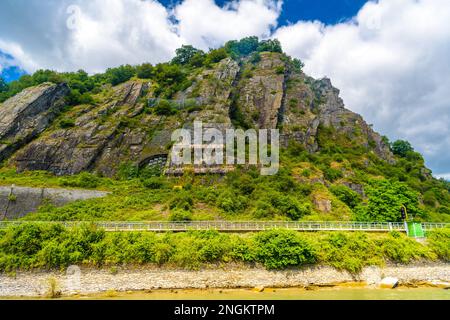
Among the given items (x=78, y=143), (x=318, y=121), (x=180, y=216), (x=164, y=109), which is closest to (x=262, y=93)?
(x=318, y=121)

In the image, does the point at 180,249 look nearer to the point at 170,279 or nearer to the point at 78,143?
the point at 170,279

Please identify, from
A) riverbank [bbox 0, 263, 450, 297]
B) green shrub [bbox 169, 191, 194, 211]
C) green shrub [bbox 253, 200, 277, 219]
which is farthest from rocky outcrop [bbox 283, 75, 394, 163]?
riverbank [bbox 0, 263, 450, 297]

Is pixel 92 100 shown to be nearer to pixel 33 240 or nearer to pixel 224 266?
pixel 33 240

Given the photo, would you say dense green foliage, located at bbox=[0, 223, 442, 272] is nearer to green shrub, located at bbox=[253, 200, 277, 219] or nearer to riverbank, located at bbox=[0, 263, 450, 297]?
riverbank, located at bbox=[0, 263, 450, 297]

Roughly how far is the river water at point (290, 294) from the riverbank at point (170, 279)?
0.64 m

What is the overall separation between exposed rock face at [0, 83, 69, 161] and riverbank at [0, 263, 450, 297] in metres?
38.4

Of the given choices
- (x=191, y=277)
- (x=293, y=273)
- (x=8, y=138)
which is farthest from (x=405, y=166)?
(x=8, y=138)

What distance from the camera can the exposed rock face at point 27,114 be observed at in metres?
53.8

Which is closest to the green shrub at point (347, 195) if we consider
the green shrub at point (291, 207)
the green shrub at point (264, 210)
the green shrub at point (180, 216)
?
the green shrub at point (291, 207)

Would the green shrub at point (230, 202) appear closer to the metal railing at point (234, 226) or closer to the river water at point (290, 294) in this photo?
the metal railing at point (234, 226)

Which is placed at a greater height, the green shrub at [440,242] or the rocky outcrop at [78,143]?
the rocky outcrop at [78,143]

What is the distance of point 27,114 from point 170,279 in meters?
50.4

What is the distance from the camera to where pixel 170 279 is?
77.6 feet

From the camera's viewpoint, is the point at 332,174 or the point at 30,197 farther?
the point at 332,174
